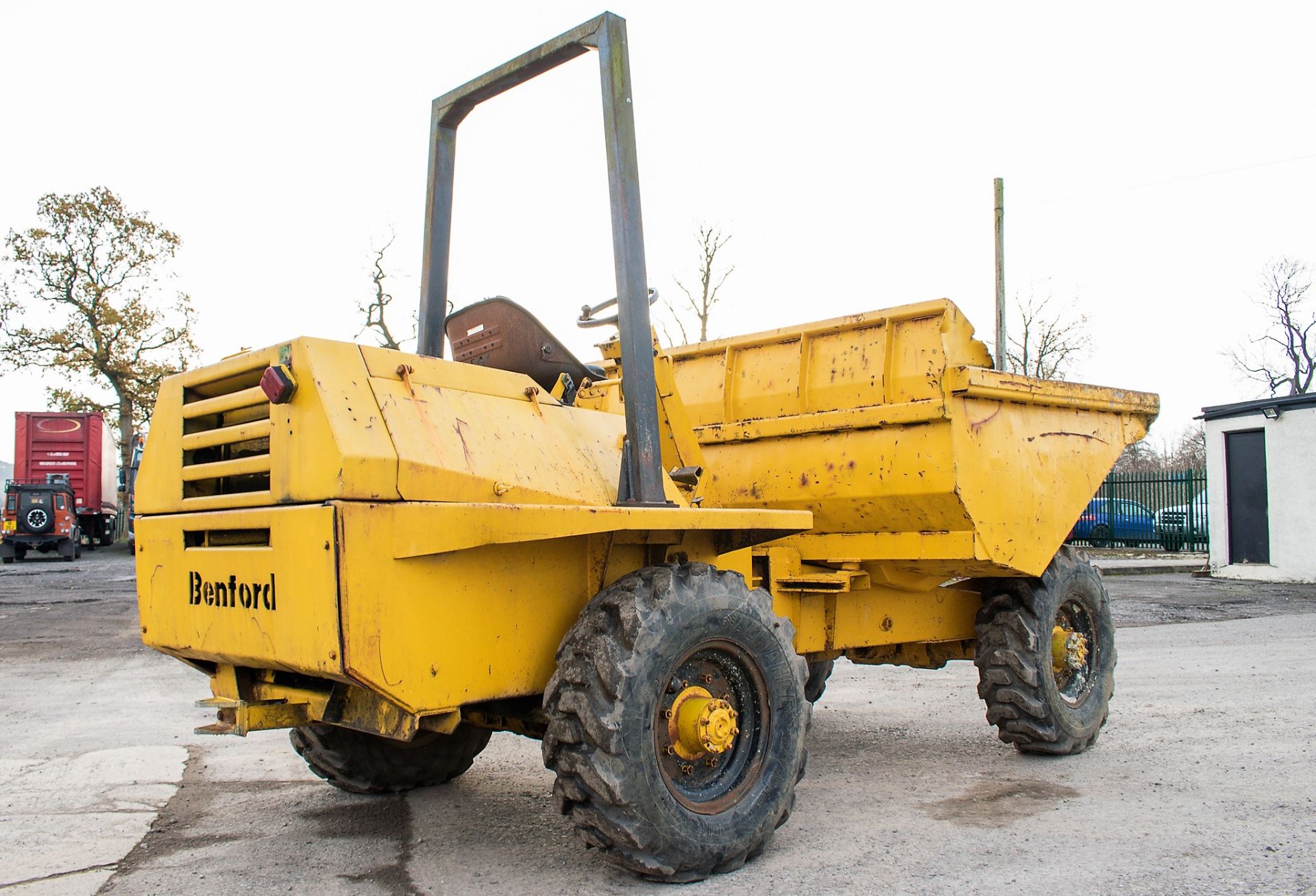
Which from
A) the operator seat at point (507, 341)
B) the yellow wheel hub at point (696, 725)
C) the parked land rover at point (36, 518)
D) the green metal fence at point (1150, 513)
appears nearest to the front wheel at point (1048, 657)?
the yellow wheel hub at point (696, 725)

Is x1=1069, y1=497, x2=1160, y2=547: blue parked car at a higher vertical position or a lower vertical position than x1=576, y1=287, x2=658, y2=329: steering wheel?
lower

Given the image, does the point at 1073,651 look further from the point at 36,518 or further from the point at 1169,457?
the point at 1169,457

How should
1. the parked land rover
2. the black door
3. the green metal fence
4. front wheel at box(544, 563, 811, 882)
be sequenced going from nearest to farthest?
front wheel at box(544, 563, 811, 882) → the black door → the parked land rover → the green metal fence

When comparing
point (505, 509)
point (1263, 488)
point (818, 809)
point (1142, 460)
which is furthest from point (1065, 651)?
point (1142, 460)

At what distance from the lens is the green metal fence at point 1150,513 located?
2666 cm

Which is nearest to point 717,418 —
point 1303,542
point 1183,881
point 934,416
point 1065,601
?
point 934,416

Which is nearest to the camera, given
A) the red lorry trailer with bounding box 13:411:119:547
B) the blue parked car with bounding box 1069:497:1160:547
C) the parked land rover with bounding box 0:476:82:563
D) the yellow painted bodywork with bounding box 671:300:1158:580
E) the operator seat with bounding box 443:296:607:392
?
the operator seat with bounding box 443:296:607:392

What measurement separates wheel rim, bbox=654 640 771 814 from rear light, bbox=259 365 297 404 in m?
1.60

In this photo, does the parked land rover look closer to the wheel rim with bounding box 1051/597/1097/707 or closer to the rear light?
the wheel rim with bounding box 1051/597/1097/707

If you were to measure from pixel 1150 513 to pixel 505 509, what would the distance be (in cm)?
2747

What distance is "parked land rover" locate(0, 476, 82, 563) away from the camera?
25766 mm

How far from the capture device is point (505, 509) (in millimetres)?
3611

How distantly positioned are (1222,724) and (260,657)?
5645mm

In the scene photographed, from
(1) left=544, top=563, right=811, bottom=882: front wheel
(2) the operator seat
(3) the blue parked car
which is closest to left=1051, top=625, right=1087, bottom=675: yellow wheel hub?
(1) left=544, top=563, right=811, bottom=882: front wheel
